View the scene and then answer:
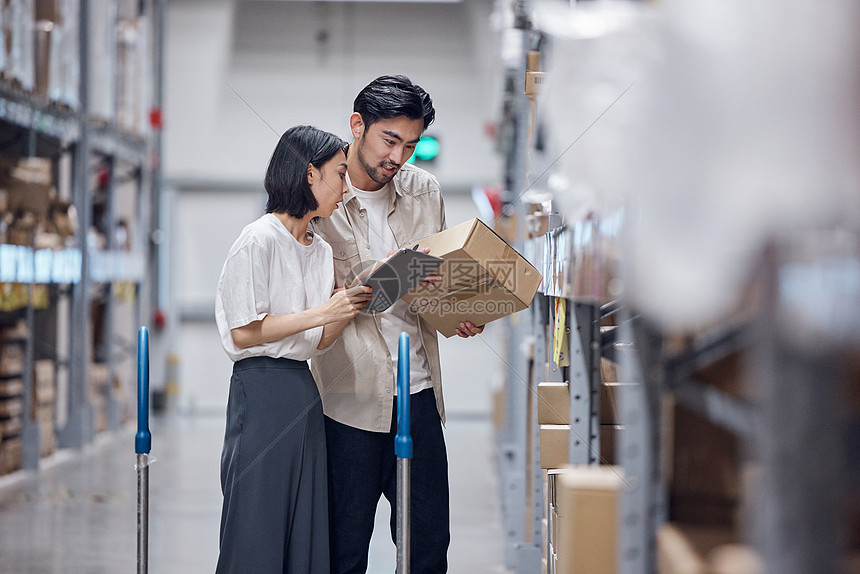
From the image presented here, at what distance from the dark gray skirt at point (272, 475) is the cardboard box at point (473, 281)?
426mm

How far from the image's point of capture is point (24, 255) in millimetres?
6473

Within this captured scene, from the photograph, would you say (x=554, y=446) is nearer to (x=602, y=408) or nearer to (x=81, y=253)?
(x=602, y=408)

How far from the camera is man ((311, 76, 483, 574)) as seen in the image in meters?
2.50

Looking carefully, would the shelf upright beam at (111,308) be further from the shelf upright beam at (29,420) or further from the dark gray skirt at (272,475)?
the dark gray skirt at (272,475)

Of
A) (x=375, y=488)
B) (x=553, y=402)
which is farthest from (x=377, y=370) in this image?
(x=553, y=402)

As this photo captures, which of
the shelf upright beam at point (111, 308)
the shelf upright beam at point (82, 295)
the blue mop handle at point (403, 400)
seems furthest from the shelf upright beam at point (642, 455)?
the shelf upright beam at point (111, 308)

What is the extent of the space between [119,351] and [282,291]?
294 inches

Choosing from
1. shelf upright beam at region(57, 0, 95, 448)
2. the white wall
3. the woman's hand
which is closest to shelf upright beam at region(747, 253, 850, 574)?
the woman's hand

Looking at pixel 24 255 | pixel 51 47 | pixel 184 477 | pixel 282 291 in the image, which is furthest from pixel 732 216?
pixel 51 47

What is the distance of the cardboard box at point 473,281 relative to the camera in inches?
91.3

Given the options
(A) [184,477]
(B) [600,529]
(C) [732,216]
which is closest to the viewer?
(C) [732,216]

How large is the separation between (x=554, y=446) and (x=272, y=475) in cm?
80

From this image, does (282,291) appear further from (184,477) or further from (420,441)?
(184,477)

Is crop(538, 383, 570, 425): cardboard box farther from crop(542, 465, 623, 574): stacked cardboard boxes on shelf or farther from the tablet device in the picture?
crop(542, 465, 623, 574): stacked cardboard boxes on shelf
